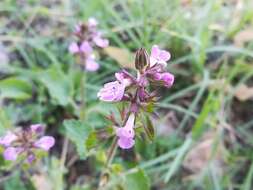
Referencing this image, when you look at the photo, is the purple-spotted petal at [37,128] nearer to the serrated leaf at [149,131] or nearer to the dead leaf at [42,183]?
the dead leaf at [42,183]

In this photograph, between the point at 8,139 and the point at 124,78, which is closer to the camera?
the point at 124,78

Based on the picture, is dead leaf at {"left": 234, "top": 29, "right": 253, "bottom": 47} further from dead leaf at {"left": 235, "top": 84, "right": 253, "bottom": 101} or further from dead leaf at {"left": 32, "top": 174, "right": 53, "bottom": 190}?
dead leaf at {"left": 32, "top": 174, "right": 53, "bottom": 190}

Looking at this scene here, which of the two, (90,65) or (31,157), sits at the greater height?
(90,65)

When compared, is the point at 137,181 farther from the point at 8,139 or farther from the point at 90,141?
the point at 8,139

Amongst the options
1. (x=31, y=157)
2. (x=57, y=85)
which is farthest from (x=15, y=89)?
(x=31, y=157)

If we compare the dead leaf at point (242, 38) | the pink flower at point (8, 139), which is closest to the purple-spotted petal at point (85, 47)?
the pink flower at point (8, 139)

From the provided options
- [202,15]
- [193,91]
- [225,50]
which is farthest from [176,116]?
[202,15]
